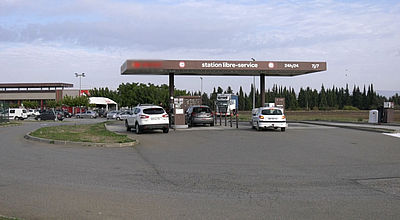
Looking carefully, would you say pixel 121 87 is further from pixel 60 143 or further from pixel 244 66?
pixel 60 143

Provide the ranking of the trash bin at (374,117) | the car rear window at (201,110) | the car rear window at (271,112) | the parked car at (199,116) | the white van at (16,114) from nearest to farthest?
the car rear window at (271,112) < the parked car at (199,116) < the car rear window at (201,110) < the trash bin at (374,117) < the white van at (16,114)

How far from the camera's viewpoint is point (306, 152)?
15.0 m

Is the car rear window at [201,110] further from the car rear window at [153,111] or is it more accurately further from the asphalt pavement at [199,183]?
the asphalt pavement at [199,183]

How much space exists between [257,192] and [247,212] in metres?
1.61

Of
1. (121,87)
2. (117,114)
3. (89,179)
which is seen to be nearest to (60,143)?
(89,179)

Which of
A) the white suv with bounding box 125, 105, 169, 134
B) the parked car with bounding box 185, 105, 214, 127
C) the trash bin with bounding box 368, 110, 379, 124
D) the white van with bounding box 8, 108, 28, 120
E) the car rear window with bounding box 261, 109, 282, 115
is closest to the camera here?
the white suv with bounding box 125, 105, 169, 134

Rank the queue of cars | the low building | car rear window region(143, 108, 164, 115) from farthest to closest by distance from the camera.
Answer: the low building → car rear window region(143, 108, 164, 115) → the queue of cars

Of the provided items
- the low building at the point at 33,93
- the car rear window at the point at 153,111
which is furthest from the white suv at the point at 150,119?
the low building at the point at 33,93

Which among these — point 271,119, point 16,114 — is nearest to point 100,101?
point 16,114

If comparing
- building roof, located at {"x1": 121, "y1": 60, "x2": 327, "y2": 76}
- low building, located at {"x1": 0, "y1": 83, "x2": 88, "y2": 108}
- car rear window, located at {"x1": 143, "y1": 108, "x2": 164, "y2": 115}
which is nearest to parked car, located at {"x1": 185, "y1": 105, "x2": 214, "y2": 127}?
building roof, located at {"x1": 121, "y1": 60, "x2": 327, "y2": 76}

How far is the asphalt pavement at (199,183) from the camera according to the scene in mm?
6871

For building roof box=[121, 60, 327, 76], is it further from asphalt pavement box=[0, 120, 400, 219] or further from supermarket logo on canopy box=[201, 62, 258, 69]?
asphalt pavement box=[0, 120, 400, 219]

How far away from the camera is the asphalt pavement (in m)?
6.87

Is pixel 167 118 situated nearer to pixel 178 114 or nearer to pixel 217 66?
pixel 178 114
